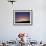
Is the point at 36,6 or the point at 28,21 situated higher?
the point at 36,6

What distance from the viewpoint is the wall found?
5.60 meters

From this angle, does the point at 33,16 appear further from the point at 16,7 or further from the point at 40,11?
the point at 16,7

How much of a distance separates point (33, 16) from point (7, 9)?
1159mm

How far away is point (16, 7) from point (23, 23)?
75cm

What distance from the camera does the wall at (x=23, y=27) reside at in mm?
5602

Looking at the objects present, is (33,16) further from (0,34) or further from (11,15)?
(0,34)

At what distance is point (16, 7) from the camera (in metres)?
5.61

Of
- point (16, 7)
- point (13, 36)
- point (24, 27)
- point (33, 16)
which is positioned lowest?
point (13, 36)

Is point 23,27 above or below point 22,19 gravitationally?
below

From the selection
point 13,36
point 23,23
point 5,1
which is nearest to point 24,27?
point 23,23

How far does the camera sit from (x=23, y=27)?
5.63 meters

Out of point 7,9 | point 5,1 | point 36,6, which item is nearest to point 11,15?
point 7,9

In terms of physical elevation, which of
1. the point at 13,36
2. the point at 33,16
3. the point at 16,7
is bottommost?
the point at 13,36

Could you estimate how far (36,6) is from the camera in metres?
5.63
